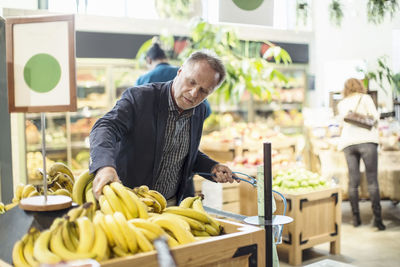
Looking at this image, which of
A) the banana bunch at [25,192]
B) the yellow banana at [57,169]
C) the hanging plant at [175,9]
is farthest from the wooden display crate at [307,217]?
the hanging plant at [175,9]

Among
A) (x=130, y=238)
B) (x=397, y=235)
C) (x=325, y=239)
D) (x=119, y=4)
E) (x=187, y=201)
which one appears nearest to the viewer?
(x=130, y=238)

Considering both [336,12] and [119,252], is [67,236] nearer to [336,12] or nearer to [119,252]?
[119,252]

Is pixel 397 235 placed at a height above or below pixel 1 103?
below

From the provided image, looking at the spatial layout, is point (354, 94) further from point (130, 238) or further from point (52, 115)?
point (130, 238)

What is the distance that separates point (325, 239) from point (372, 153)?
135cm

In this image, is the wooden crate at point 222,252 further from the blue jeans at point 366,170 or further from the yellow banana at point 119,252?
the blue jeans at point 366,170

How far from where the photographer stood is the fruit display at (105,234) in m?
1.19

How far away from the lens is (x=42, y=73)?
153 centimetres

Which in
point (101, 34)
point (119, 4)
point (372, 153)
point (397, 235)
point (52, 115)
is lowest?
point (397, 235)

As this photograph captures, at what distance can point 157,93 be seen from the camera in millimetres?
2371

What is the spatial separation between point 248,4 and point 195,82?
0.67 m

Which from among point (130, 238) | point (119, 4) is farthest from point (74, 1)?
point (130, 238)

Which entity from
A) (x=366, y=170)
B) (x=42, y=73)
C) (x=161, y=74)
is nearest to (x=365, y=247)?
(x=366, y=170)

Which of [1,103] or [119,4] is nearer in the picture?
[1,103]
